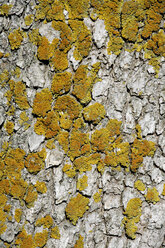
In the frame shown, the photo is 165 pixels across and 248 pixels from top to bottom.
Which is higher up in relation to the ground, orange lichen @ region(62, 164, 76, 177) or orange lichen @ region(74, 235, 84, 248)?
orange lichen @ region(62, 164, 76, 177)

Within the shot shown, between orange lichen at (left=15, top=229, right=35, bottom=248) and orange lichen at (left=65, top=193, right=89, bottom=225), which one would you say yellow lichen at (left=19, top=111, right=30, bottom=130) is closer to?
orange lichen at (left=65, top=193, right=89, bottom=225)

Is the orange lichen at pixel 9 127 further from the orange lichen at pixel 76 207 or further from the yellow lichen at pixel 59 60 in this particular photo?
the orange lichen at pixel 76 207

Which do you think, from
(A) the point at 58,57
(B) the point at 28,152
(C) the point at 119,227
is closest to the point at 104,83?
(A) the point at 58,57

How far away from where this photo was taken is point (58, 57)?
1.38 meters

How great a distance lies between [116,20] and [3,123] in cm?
92

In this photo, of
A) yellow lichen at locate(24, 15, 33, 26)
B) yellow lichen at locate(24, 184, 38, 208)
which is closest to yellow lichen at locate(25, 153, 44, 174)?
yellow lichen at locate(24, 184, 38, 208)

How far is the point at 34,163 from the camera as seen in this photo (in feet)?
4.66

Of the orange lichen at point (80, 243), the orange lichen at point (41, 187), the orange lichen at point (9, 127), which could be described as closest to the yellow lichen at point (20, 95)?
the orange lichen at point (9, 127)

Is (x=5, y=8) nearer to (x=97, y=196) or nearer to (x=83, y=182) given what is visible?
(x=83, y=182)

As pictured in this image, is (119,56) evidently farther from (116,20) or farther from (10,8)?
(10,8)

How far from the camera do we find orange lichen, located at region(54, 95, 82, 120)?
140cm

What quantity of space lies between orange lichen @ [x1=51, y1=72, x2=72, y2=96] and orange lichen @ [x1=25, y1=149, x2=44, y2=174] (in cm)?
40

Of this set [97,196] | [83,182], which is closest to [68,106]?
[83,182]

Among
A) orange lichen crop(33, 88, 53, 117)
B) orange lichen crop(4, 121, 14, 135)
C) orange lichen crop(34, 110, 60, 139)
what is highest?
orange lichen crop(33, 88, 53, 117)
